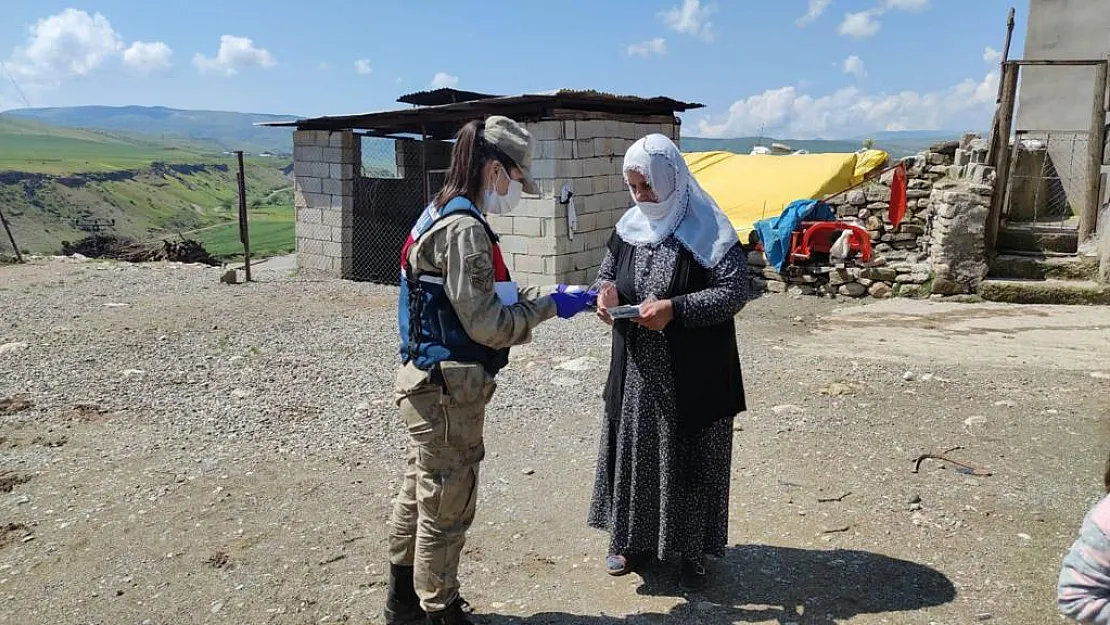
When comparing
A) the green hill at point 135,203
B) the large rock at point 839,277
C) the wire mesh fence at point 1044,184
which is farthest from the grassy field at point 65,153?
the wire mesh fence at point 1044,184

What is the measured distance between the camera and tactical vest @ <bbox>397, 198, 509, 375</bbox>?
244 centimetres

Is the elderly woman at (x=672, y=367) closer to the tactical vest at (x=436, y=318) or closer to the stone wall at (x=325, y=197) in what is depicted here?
the tactical vest at (x=436, y=318)

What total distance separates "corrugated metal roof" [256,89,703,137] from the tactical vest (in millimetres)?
7434

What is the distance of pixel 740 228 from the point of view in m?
11.6

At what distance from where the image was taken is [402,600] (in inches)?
111

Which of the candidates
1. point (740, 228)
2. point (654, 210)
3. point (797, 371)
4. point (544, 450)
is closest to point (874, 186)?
point (740, 228)

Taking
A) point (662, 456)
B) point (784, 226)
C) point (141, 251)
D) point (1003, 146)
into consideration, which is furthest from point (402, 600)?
point (141, 251)

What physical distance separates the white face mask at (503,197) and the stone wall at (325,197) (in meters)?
9.89

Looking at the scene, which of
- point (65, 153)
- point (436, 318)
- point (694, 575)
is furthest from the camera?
point (65, 153)

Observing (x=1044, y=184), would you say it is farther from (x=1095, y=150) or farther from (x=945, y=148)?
(x=1095, y=150)

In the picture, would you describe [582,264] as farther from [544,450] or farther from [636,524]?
[636,524]

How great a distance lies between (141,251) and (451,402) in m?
17.9

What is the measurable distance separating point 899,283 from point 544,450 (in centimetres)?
684

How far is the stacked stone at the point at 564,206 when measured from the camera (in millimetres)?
9844
